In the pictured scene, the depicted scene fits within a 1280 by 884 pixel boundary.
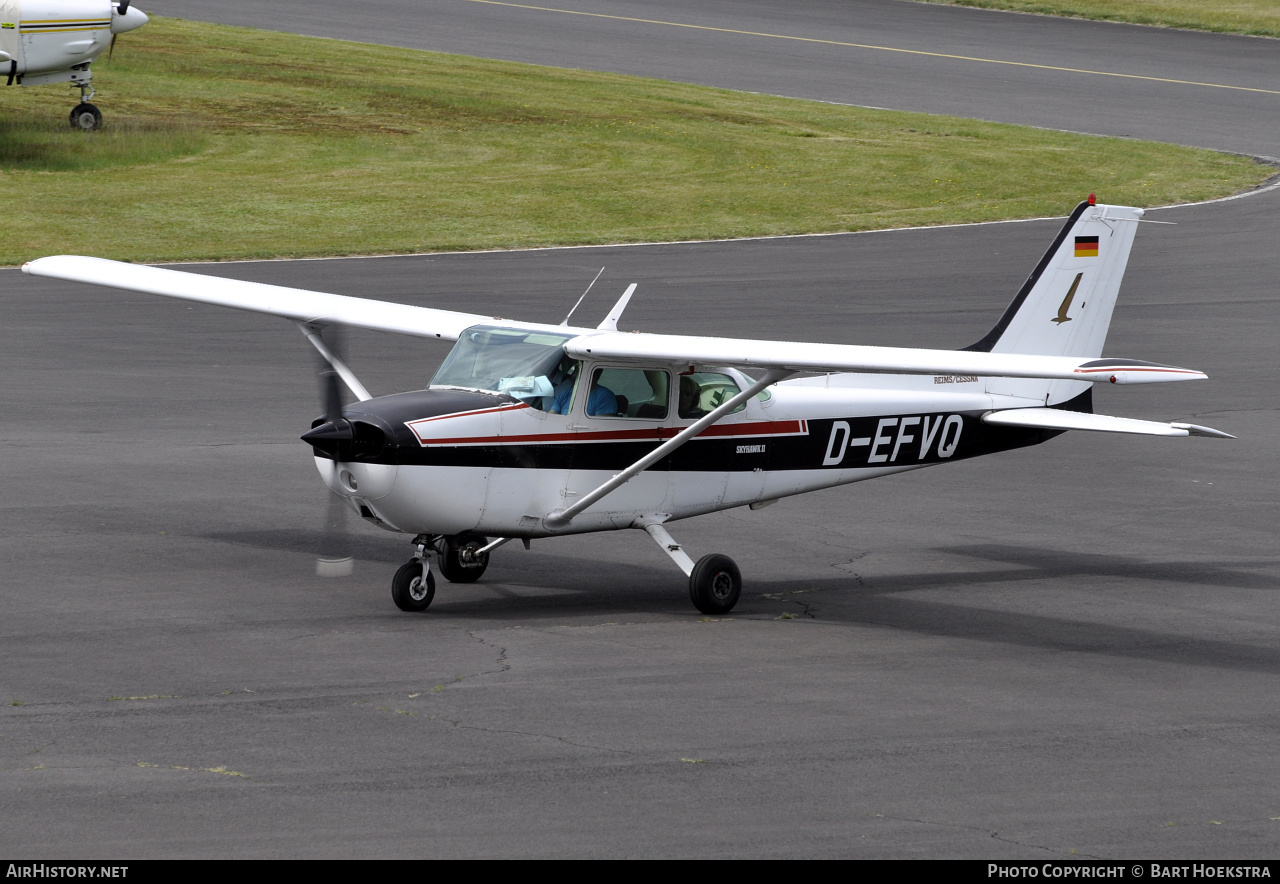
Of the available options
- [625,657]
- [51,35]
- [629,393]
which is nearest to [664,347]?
[629,393]

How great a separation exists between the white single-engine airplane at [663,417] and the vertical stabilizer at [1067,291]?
0.05 feet

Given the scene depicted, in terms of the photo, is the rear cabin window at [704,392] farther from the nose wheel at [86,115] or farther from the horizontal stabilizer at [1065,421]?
the nose wheel at [86,115]

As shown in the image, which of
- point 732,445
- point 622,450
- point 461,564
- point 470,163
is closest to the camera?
point 622,450

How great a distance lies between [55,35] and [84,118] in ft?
10.7

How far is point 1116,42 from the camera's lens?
184 feet

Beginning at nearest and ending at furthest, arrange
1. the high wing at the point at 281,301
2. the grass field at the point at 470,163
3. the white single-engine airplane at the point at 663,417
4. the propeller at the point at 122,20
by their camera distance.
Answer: the white single-engine airplane at the point at 663,417 → the high wing at the point at 281,301 → the grass field at the point at 470,163 → the propeller at the point at 122,20

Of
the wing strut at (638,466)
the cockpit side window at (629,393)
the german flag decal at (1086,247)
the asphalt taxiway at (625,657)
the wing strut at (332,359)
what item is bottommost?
the asphalt taxiway at (625,657)

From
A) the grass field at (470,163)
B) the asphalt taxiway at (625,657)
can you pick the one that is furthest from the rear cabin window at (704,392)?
the grass field at (470,163)

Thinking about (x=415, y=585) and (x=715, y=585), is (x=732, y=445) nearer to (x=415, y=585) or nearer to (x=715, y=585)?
(x=715, y=585)

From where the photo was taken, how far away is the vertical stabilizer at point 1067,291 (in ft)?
48.3

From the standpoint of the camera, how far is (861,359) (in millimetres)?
11391

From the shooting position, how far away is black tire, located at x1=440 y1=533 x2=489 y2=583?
43.1 ft

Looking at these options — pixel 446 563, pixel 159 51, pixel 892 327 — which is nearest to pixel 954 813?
pixel 446 563

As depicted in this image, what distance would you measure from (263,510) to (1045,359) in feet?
25.9
